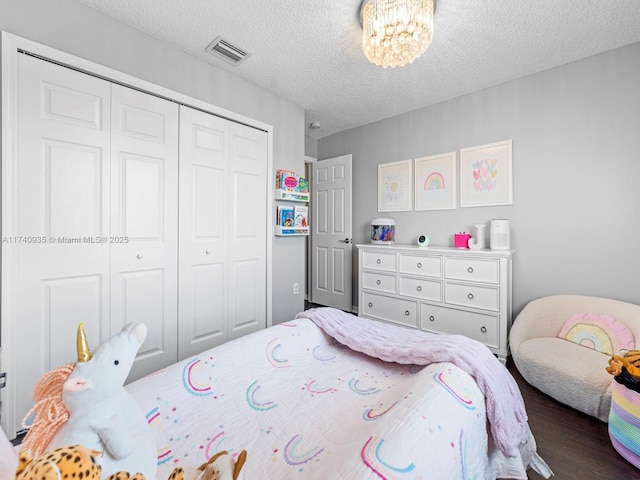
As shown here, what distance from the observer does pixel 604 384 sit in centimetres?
158

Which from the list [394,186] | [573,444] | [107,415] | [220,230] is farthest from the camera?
[394,186]

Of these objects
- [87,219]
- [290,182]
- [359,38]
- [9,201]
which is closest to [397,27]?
[359,38]

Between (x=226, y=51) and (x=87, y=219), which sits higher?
(x=226, y=51)

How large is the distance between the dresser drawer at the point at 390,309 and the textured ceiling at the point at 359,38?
2.24 metres

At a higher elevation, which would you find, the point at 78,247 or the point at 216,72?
the point at 216,72

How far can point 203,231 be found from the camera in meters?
2.35

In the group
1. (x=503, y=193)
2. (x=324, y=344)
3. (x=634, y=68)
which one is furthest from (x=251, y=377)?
(x=634, y=68)

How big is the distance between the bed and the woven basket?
1.50 ft

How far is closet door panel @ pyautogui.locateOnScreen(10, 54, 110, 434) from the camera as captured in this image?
154 centimetres

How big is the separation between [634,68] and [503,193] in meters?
1.23

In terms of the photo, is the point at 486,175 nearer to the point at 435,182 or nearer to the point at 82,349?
the point at 435,182

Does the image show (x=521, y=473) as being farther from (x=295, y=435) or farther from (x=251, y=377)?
(x=251, y=377)

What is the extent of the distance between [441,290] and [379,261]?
28.7 inches

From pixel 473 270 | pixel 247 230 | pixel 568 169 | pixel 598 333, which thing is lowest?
pixel 598 333
